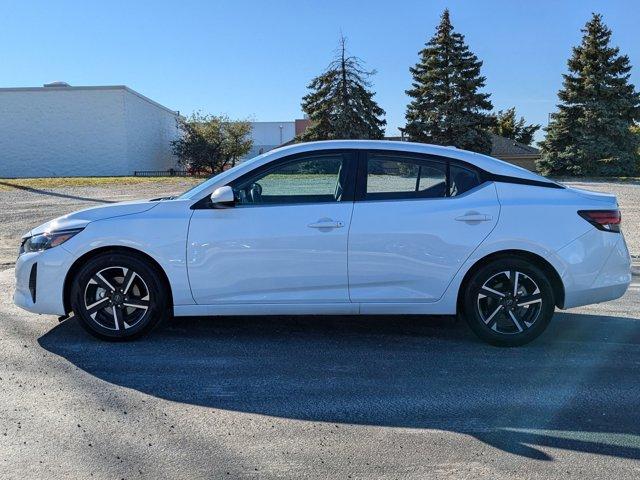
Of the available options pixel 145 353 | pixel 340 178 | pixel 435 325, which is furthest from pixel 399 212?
pixel 145 353

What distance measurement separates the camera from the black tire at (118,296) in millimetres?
4793

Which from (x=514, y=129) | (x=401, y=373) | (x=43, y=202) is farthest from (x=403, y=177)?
(x=514, y=129)

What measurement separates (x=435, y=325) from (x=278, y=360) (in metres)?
1.75

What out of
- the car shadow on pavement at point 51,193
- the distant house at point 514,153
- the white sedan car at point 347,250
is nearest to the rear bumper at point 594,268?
the white sedan car at point 347,250

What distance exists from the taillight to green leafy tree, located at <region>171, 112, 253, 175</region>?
37.4 m

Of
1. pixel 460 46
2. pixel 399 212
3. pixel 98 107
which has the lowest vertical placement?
pixel 399 212

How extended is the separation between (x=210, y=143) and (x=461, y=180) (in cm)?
3765

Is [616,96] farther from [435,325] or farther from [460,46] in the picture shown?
[435,325]

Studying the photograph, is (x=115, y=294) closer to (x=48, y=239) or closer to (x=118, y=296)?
(x=118, y=296)

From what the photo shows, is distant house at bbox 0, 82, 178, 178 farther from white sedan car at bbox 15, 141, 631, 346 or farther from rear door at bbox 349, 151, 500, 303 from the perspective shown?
rear door at bbox 349, 151, 500, 303

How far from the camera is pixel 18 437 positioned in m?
3.34

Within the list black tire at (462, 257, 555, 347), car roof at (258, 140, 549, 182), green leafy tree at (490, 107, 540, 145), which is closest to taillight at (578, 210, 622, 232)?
car roof at (258, 140, 549, 182)

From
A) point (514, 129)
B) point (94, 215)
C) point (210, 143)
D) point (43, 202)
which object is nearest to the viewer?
point (94, 215)

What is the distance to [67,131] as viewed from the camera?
38.6 m
